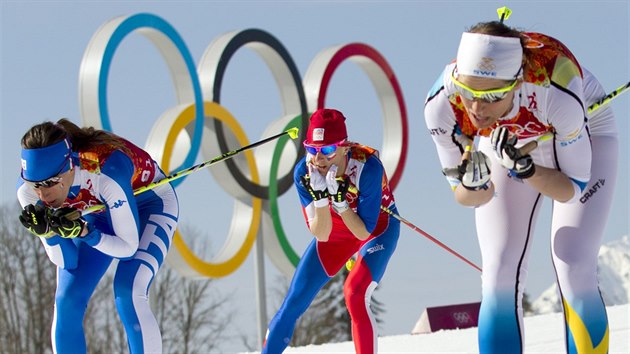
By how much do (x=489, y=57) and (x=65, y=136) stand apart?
2.75 meters

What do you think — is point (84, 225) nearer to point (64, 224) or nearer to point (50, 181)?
point (64, 224)

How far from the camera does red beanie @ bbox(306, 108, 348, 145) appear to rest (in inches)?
258

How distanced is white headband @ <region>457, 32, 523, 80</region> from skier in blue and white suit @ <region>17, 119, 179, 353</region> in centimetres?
249

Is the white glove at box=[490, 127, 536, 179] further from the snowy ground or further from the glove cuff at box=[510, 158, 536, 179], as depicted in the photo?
the snowy ground

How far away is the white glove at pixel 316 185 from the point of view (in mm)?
6492

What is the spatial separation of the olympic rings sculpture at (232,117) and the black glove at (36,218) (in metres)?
7.88

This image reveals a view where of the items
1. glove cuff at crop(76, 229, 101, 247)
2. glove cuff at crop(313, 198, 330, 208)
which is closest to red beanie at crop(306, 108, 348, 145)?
glove cuff at crop(313, 198, 330, 208)

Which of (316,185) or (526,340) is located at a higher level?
(316,185)

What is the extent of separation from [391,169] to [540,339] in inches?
451

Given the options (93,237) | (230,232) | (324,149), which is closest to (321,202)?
(324,149)

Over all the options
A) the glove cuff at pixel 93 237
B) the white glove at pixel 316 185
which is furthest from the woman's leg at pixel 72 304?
the white glove at pixel 316 185

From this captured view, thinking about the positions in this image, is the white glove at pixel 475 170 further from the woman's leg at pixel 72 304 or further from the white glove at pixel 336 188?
the woman's leg at pixel 72 304

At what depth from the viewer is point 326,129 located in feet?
21.5

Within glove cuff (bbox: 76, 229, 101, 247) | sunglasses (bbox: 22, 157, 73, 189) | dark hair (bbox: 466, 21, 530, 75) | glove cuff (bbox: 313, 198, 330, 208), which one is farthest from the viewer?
glove cuff (bbox: 313, 198, 330, 208)
